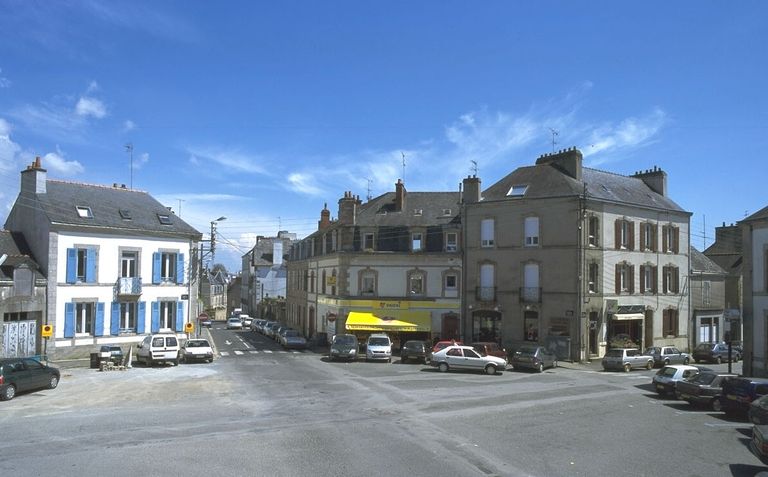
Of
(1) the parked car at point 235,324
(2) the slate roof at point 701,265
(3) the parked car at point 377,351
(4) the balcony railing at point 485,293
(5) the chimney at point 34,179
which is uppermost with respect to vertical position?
(5) the chimney at point 34,179

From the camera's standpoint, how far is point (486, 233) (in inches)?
1487

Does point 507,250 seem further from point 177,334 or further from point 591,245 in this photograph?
point 177,334

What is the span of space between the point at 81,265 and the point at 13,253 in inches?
130

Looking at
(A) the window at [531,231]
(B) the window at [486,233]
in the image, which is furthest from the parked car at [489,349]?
(B) the window at [486,233]

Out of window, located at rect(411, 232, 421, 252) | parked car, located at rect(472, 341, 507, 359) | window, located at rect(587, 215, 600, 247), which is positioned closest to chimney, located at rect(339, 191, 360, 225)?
window, located at rect(411, 232, 421, 252)

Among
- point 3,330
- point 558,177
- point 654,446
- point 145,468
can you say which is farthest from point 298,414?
point 558,177

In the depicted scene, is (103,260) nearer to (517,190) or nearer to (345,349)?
(345,349)

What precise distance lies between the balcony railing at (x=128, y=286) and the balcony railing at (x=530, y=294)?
73.7ft

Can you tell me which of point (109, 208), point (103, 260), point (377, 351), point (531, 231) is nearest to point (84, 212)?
point (109, 208)

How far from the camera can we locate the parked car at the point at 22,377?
1916 cm

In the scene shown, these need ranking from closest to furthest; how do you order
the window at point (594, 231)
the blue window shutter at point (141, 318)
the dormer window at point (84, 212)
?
the dormer window at point (84, 212) < the blue window shutter at point (141, 318) < the window at point (594, 231)

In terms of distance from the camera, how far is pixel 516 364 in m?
30.6

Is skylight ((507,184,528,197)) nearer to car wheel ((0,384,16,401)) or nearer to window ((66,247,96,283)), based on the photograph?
window ((66,247,96,283))

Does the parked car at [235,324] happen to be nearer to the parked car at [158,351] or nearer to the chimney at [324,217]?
the chimney at [324,217]
